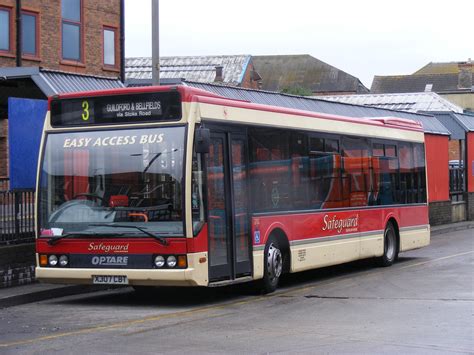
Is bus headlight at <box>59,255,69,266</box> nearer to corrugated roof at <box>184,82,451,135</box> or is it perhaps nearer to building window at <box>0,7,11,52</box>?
corrugated roof at <box>184,82,451,135</box>

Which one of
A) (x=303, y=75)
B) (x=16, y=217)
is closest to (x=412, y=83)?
(x=303, y=75)

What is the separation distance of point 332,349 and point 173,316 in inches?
128

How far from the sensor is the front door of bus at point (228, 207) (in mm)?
12930

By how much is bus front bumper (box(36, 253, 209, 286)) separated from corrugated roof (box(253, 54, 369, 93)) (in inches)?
4054

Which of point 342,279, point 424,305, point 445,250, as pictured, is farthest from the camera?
point 445,250

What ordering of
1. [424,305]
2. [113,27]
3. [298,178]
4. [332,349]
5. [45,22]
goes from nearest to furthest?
[332,349], [424,305], [298,178], [45,22], [113,27]

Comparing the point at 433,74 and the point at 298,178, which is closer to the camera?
the point at 298,178

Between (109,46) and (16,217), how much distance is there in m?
24.5

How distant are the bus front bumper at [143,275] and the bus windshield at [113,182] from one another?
1.62 ft

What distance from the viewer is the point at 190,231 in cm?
1234

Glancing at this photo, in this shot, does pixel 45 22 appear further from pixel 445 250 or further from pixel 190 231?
pixel 190 231

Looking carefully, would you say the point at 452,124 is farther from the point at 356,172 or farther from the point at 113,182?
the point at 113,182

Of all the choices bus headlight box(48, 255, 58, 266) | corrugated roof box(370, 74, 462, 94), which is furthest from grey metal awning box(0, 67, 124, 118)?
corrugated roof box(370, 74, 462, 94)

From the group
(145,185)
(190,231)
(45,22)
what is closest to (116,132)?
(145,185)
